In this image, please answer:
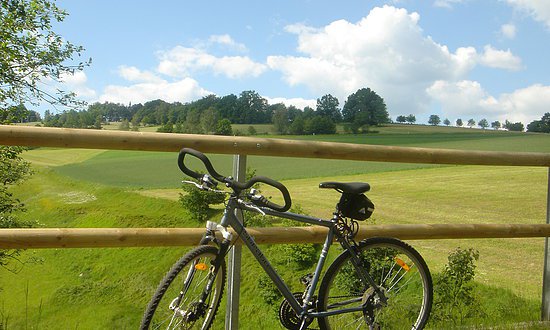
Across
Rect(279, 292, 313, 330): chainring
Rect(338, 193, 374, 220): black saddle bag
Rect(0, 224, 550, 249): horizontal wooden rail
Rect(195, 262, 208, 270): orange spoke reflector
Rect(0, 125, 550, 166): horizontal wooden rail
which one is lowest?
Rect(279, 292, 313, 330): chainring

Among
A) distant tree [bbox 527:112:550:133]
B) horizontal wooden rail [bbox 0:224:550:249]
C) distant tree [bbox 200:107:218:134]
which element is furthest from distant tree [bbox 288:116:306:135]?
horizontal wooden rail [bbox 0:224:550:249]

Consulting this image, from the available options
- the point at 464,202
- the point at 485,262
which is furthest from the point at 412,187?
the point at 485,262

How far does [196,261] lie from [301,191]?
23.8 metres

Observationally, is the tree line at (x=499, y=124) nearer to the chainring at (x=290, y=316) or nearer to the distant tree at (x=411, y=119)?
the distant tree at (x=411, y=119)

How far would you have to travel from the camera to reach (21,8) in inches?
623

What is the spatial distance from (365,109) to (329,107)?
4.54 m

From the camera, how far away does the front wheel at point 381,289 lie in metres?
3.34

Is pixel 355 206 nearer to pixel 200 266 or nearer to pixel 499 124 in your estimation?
pixel 200 266

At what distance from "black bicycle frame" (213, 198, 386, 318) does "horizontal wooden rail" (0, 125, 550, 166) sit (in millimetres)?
436

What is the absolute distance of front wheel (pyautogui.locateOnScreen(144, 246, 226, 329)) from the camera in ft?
8.54

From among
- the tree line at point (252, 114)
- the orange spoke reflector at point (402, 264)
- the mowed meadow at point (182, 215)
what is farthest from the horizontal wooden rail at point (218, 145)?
the tree line at point (252, 114)

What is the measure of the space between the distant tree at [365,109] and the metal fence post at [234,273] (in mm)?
53665

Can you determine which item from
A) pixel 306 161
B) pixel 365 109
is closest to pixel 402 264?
pixel 306 161

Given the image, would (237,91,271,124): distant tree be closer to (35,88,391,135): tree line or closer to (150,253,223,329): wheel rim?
(35,88,391,135): tree line
